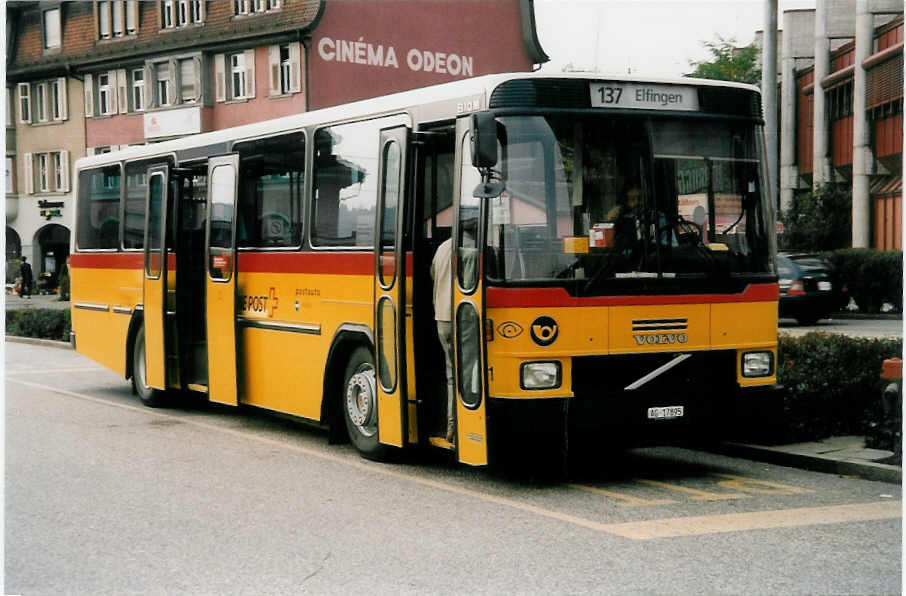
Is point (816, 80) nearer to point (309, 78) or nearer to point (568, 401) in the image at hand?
point (309, 78)

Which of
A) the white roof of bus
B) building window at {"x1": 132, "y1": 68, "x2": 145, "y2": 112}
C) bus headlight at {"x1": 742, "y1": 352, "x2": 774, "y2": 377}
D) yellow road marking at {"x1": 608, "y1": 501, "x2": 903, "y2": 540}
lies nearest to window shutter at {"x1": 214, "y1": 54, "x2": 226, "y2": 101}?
building window at {"x1": 132, "y1": 68, "x2": 145, "y2": 112}

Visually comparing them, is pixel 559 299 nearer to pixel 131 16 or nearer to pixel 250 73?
pixel 250 73

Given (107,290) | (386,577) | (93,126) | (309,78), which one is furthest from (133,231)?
(93,126)

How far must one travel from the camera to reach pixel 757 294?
8977mm

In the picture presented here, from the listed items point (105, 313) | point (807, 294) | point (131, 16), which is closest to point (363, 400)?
point (105, 313)

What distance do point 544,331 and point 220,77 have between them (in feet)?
137

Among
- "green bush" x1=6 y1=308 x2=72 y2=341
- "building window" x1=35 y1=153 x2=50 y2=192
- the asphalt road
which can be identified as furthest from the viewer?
"building window" x1=35 y1=153 x2=50 y2=192

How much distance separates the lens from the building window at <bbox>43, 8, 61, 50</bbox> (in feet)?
182

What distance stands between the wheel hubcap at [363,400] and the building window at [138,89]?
43528mm

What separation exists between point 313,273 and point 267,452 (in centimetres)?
157

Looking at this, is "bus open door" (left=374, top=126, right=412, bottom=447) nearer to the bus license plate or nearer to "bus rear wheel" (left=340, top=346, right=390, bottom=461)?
"bus rear wheel" (left=340, top=346, right=390, bottom=461)

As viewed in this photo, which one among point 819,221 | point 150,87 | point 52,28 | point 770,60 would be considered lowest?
point 819,221

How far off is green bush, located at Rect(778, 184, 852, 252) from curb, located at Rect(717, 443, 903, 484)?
28.4m

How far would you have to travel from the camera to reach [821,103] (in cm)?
4534
